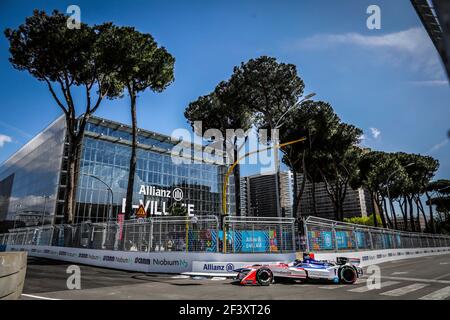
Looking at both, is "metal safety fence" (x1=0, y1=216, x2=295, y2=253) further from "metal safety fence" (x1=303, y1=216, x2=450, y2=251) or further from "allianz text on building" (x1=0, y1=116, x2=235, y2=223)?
"allianz text on building" (x1=0, y1=116, x2=235, y2=223)

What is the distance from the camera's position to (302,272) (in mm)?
9867

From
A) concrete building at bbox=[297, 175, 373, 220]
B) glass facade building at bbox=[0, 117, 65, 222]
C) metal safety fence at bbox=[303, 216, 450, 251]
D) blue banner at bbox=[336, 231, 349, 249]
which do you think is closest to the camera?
metal safety fence at bbox=[303, 216, 450, 251]

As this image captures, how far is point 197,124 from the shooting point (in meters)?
28.0

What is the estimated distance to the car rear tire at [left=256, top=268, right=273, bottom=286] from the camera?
9460mm

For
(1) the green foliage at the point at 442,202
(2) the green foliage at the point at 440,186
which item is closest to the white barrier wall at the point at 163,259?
(2) the green foliage at the point at 440,186

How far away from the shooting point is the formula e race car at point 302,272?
953cm

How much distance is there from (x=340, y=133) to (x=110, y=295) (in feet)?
95.1

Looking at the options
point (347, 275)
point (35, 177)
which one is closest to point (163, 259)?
point (347, 275)

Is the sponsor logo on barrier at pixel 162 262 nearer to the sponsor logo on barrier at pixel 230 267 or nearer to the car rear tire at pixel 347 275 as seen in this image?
the sponsor logo on barrier at pixel 230 267

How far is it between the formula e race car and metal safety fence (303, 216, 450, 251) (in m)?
3.51

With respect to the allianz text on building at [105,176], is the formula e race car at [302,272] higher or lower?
lower

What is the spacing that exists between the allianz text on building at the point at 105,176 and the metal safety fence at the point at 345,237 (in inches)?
1327

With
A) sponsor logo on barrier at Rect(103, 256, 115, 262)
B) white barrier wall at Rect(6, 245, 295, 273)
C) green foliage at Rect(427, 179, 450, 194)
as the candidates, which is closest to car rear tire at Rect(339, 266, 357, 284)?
white barrier wall at Rect(6, 245, 295, 273)
